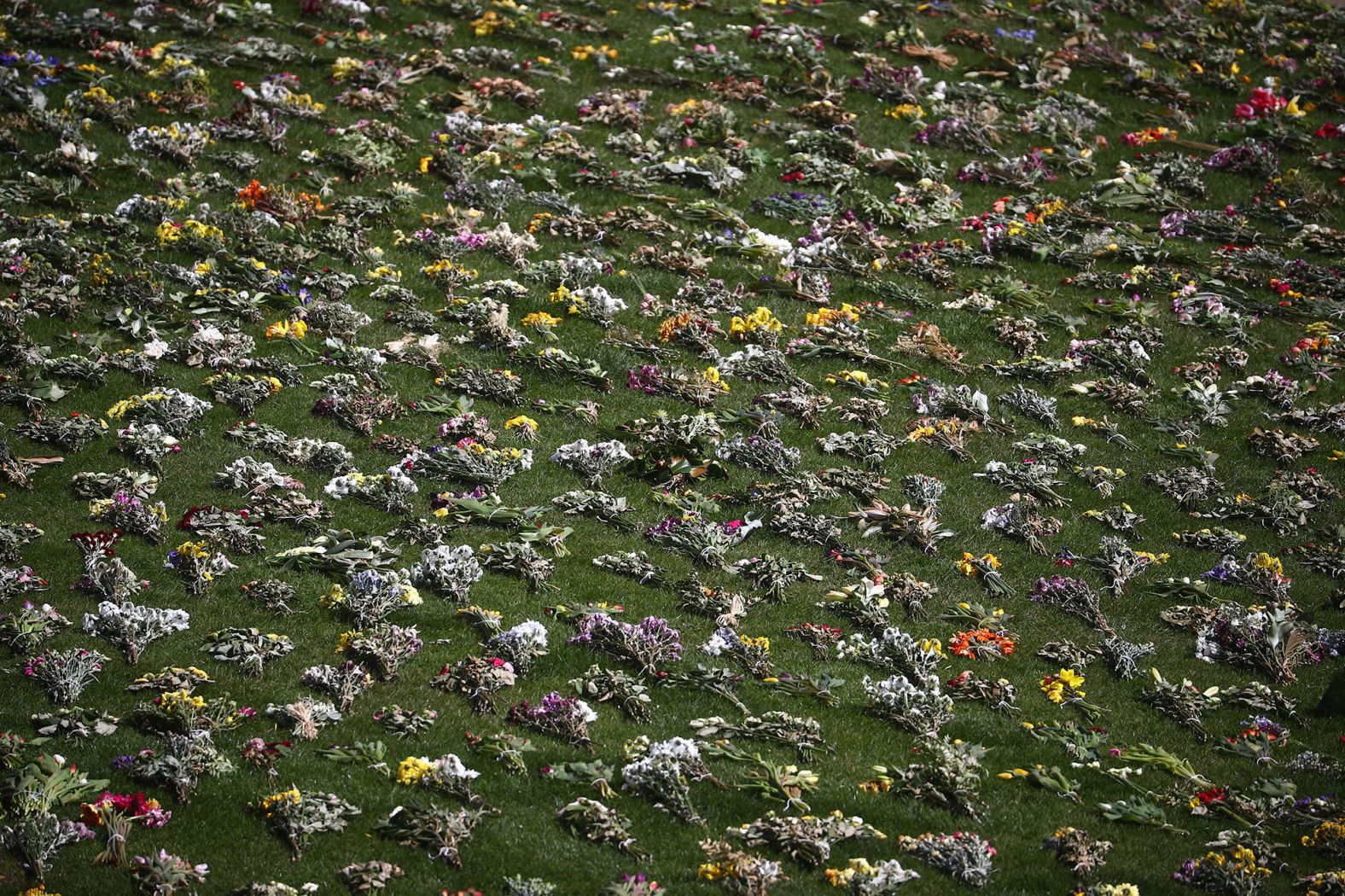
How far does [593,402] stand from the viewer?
1711 cm

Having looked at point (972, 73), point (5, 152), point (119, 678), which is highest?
point (972, 73)

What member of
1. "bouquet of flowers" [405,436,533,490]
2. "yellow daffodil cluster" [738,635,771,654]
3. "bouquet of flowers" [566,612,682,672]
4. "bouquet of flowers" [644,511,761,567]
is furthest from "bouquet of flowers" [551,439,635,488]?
"yellow daffodil cluster" [738,635,771,654]

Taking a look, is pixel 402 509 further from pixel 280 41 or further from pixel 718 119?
pixel 280 41

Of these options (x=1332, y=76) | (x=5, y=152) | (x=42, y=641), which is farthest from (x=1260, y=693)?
(x=5, y=152)

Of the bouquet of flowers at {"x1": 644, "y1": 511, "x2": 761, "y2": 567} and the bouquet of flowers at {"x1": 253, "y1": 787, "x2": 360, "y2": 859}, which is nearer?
the bouquet of flowers at {"x1": 253, "y1": 787, "x2": 360, "y2": 859}

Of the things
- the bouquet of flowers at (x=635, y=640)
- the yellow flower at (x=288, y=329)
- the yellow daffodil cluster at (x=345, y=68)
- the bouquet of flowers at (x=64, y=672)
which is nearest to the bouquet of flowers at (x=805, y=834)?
the bouquet of flowers at (x=635, y=640)

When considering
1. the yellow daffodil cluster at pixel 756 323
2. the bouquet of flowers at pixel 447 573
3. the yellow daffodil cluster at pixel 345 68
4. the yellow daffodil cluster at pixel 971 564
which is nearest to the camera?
the bouquet of flowers at pixel 447 573

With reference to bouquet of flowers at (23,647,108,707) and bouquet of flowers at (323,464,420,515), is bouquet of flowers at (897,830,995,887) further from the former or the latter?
bouquet of flowers at (23,647,108,707)

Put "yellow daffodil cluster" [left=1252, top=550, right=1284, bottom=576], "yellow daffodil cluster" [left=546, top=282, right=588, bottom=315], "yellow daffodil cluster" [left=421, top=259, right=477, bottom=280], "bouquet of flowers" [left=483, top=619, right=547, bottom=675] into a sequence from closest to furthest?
"bouquet of flowers" [left=483, top=619, right=547, bottom=675]
"yellow daffodil cluster" [left=1252, top=550, right=1284, bottom=576]
"yellow daffodil cluster" [left=546, top=282, right=588, bottom=315]
"yellow daffodil cluster" [left=421, top=259, right=477, bottom=280]

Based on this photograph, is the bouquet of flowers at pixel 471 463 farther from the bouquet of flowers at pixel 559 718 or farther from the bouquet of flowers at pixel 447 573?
the bouquet of flowers at pixel 559 718

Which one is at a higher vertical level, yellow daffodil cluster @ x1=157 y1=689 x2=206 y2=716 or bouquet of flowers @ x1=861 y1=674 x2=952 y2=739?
yellow daffodil cluster @ x1=157 y1=689 x2=206 y2=716

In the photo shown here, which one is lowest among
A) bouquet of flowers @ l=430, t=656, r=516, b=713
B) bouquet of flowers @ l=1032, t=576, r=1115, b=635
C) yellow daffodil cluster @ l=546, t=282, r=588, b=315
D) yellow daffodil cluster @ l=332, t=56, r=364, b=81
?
bouquet of flowers @ l=430, t=656, r=516, b=713

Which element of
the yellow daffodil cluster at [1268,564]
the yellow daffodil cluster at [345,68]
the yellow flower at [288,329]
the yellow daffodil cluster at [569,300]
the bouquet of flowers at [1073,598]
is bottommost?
the bouquet of flowers at [1073,598]

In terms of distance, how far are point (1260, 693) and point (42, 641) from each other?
1372 centimetres
